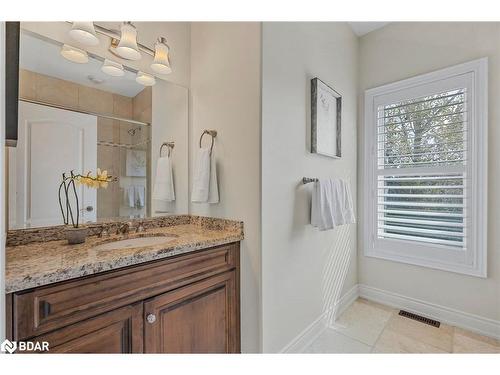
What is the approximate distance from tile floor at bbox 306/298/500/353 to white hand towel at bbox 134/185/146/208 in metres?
1.47

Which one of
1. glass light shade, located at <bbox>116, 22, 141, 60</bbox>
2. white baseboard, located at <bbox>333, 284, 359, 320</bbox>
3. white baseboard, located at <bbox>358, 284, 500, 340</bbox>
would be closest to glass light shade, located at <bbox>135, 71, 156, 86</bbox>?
glass light shade, located at <bbox>116, 22, 141, 60</bbox>

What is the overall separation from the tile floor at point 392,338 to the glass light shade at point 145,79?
6.70ft

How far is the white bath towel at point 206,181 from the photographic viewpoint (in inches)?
56.7

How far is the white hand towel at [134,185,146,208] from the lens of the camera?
1529 millimetres

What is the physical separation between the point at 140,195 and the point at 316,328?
5.04ft

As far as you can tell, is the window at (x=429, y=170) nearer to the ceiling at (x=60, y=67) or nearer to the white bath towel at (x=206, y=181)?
the white bath towel at (x=206, y=181)

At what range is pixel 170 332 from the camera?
1.06 meters

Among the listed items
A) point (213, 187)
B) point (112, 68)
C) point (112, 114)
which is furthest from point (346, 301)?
point (112, 68)

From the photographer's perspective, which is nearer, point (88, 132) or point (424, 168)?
point (88, 132)

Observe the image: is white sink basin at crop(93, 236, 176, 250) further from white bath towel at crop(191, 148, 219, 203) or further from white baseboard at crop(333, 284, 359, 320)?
white baseboard at crop(333, 284, 359, 320)

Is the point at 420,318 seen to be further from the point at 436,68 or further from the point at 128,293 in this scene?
the point at 128,293

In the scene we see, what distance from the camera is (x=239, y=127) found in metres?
1.36

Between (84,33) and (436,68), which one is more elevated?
(436,68)

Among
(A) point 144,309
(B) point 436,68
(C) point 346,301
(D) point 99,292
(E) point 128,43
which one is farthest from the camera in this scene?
(C) point 346,301
